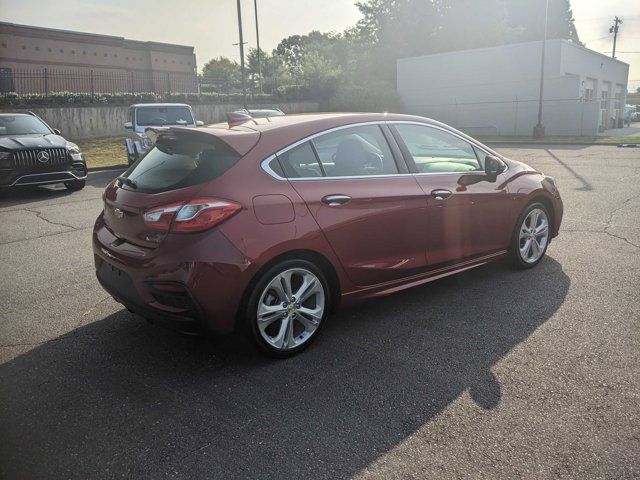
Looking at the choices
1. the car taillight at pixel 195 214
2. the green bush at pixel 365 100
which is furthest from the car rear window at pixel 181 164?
the green bush at pixel 365 100

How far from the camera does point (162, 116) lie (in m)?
14.6

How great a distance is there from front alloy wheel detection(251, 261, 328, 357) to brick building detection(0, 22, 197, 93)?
98.7ft

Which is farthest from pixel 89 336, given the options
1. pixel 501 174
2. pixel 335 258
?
pixel 501 174

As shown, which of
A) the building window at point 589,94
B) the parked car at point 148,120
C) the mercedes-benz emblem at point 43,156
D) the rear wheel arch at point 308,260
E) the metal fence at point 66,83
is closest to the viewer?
the rear wheel arch at point 308,260

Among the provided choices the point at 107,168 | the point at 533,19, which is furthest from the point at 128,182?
the point at 533,19

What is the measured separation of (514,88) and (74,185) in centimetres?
2998

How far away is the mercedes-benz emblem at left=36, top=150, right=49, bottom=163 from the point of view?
10156 millimetres

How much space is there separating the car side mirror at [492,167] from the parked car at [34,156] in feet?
29.1

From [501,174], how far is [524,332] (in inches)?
65.7

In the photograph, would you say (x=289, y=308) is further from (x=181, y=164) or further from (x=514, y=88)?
(x=514, y=88)

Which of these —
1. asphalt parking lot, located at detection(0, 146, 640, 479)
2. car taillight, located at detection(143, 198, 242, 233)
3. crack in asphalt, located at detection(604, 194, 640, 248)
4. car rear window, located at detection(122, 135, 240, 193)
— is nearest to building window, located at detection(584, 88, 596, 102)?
crack in asphalt, located at detection(604, 194, 640, 248)

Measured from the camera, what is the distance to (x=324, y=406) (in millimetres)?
2914

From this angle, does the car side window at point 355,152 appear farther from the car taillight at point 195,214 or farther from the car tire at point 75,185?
the car tire at point 75,185

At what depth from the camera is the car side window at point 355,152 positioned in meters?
3.71
